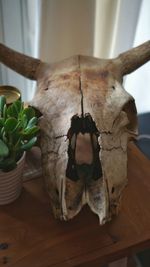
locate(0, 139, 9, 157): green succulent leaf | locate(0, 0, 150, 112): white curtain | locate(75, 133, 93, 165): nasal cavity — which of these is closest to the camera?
locate(0, 139, 9, 157): green succulent leaf

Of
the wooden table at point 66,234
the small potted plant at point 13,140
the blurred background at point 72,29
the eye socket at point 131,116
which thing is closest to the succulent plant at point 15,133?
the small potted plant at point 13,140

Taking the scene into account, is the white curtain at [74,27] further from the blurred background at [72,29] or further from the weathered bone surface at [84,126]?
the weathered bone surface at [84,126]

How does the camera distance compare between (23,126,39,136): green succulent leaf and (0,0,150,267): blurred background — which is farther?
(0,0,150,267): blurred background

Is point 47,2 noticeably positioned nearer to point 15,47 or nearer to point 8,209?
point 15,47

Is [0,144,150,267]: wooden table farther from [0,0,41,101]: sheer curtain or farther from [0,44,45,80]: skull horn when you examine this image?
[0,0,41,101]: sheer curtain

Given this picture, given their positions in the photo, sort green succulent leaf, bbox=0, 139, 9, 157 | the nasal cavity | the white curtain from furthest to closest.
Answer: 1. the white curtain
2. the nasal cavity
3. green succulent leaf, bbox=0, 139, 9, 157

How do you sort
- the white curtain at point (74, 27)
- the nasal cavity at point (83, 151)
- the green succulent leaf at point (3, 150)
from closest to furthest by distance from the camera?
the green succulent leaf at point (3, 150), the nasal cavity at point (83, 151), the white curtain at point (74, 27)

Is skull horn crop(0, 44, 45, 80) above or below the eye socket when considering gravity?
above

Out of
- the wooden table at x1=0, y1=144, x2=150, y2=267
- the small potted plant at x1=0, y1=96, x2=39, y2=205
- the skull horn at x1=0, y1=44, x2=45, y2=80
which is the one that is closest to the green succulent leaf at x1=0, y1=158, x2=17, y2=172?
the small potted plant at x1=0, y1=96, x2=39, y2=205
